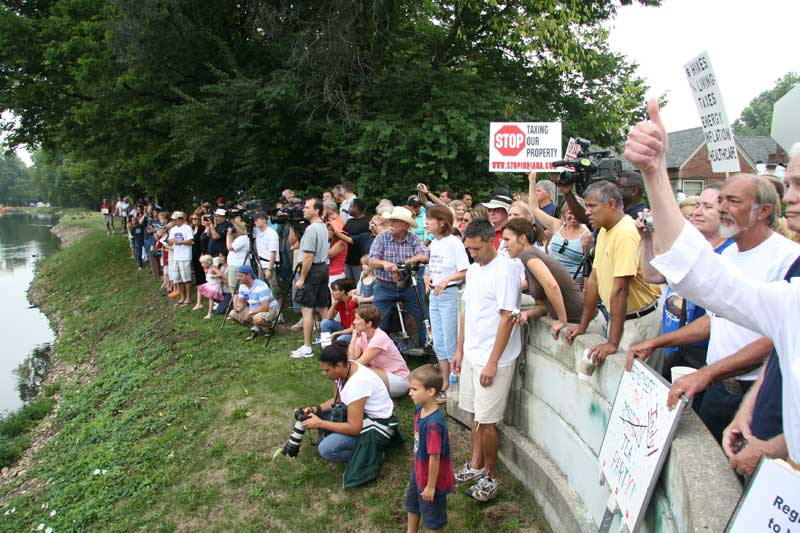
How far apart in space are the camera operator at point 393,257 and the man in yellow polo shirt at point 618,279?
9.47ft

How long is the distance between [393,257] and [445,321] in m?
1.06

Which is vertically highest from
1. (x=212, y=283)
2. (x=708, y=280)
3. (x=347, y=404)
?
(x=708, y=280)

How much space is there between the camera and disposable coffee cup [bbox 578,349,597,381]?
3203mm

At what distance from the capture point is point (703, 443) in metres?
2.13

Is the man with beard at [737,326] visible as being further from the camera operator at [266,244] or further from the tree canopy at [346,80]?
the tree canopy at [346,80]

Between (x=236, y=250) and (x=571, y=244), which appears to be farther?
(x=236, y=250)

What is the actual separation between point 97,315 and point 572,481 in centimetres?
1481

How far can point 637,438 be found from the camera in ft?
8.17

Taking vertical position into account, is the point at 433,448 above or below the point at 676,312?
below

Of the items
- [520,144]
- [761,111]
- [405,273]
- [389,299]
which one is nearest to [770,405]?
[405,273]

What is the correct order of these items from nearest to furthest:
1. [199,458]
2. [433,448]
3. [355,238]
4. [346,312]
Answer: [433,448], [199,458], [346,312], [355,238]

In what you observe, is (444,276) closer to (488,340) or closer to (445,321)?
(445,321)

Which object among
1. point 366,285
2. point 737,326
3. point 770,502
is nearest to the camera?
point 770,502

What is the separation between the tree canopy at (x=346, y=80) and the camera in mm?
10984
